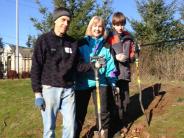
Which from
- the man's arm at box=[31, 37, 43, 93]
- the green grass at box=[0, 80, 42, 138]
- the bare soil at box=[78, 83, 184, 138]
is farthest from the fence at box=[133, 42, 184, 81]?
the man's arm at box=[31, 37, 43, 93]

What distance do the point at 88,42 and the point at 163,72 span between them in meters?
6.36

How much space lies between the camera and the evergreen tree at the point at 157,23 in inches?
818

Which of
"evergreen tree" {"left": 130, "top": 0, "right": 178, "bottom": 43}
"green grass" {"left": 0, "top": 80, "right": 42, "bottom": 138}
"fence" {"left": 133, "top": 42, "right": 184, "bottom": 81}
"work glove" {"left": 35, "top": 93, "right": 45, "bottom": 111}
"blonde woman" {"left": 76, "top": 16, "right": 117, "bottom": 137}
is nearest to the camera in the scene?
"work glove" {"left": 35, "top": 93, "right": 45, "bottom": 111}

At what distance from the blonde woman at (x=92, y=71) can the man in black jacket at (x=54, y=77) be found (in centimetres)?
60

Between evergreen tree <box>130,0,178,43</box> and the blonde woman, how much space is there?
45.6 ft

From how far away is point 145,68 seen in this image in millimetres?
13156

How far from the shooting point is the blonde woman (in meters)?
6.75

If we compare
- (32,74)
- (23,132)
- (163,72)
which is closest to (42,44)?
(32,74)

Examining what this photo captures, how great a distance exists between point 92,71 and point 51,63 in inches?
31.5

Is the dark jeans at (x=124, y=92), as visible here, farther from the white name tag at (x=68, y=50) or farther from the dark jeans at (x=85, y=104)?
the white name tag at (x=68, y=50)

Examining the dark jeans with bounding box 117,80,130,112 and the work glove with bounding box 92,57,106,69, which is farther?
the dark jeans with bounding box 117,80,130,112

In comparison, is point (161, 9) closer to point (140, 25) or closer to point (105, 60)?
point (140, 25)

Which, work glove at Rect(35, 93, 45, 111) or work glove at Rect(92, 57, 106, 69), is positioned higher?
work glove at Rect(92, 57, 106, 69)

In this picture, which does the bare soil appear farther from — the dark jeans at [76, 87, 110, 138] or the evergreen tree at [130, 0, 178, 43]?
the evergreen tree at [130, 0, 178, 43]
